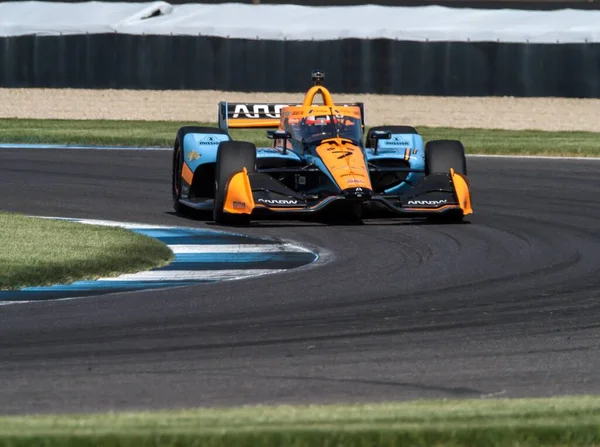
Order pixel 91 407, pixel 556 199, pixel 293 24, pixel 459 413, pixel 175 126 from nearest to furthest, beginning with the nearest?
pixel 459 413 → pixel 91 407 → pixel 556 199 → pixel 175 126 → pixel 293 24

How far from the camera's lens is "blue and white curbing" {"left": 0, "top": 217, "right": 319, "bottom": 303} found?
8984mm

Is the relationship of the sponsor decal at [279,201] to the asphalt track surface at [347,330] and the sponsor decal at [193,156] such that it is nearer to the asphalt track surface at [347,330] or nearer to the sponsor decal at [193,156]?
the asphalt track surface at [347,330]

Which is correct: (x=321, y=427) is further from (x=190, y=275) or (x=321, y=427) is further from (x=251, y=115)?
(x=251, y=115)

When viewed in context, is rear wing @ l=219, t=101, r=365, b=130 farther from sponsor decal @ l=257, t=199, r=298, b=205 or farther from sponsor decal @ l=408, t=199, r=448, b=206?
sponsor decal @ l=408, t=199, r=448, b=206

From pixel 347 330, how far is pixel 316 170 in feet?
19.1

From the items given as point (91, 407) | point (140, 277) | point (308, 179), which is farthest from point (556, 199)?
point (91, 407)

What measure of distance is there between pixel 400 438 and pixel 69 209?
1015cm

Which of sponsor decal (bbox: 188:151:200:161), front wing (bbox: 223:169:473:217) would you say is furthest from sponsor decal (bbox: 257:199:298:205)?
sponsor decal (bbox: 188:151:200:161)

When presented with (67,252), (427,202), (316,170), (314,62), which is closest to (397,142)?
(316,170)

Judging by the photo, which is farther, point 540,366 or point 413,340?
point 413,340

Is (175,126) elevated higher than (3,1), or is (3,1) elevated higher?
(3,1)

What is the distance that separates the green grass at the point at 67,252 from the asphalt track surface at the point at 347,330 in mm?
860

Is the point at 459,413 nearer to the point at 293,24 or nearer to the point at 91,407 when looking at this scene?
the point at 91,407

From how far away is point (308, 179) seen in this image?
1382cm
